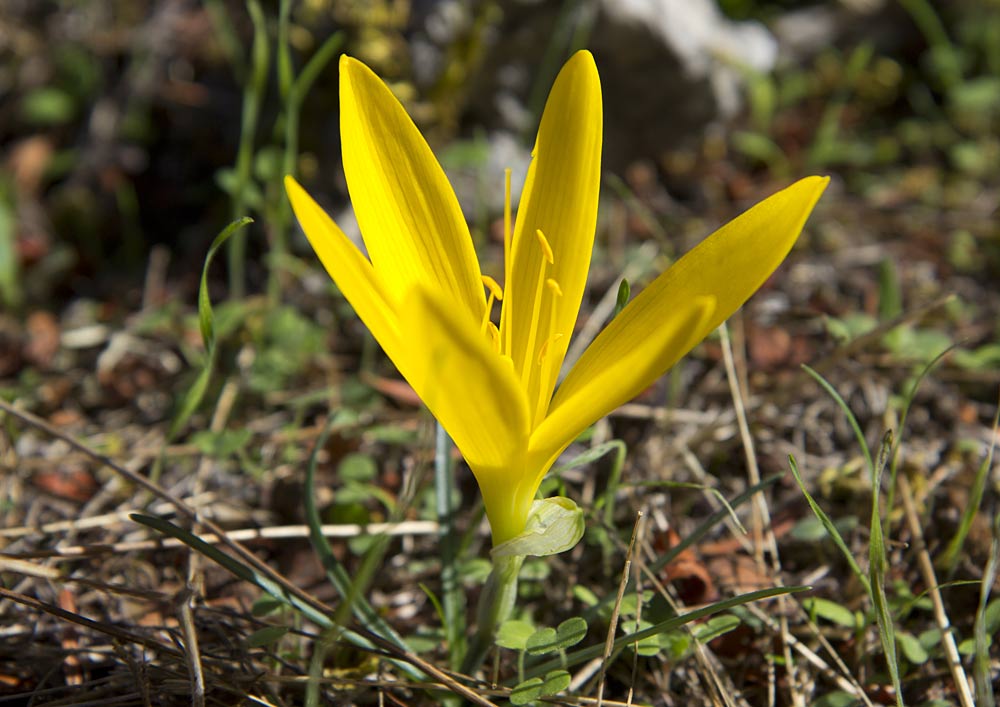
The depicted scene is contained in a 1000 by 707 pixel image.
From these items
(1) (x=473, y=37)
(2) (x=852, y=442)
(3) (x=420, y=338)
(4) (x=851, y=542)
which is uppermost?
(1) (x=473, y=37)

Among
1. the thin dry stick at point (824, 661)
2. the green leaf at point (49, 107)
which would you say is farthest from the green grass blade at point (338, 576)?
the green leaf at point (49, 107)

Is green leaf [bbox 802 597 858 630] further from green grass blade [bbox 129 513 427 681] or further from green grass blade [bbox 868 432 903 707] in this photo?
green grass blade [bbox 129 513 427 681]

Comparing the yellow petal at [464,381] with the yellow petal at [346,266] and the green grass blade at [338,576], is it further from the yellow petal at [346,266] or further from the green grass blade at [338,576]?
the green grass blade at [338,576]

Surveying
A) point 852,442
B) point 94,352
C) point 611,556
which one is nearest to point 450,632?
point 611,556

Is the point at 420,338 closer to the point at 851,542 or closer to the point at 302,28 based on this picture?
the point at 851,542

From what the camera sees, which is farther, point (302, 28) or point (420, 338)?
point (302, 28)

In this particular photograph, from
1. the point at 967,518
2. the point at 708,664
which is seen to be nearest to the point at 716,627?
the point at 708,664

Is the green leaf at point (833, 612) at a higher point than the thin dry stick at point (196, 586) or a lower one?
lower
